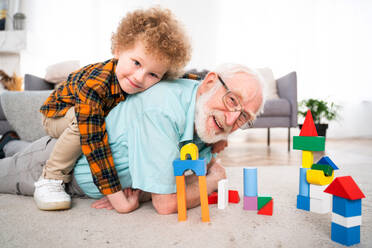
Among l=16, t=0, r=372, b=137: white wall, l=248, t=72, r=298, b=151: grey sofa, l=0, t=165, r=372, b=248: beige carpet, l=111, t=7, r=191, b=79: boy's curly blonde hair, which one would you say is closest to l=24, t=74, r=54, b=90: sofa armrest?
l=16, t=0, r=372, b=137: white wall

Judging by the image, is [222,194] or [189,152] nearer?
[189,152]

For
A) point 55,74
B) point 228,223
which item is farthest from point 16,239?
point 55,74

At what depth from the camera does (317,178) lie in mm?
1114

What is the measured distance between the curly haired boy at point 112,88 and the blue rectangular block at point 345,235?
30.8 inches

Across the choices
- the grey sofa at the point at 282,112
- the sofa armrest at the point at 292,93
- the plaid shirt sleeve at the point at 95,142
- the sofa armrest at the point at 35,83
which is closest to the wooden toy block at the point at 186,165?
the plaid shirt sleeve at the point at 95,142

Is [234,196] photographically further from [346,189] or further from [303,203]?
[346,189]

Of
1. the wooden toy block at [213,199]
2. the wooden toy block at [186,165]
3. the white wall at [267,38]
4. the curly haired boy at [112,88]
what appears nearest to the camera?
the wooden toy block at [186,165]

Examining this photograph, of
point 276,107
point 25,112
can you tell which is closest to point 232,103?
point 25,112

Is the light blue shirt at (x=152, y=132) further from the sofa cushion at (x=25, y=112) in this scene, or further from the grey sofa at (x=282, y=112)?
the grey sofa at (x=282, y=112)

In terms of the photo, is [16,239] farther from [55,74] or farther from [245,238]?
[55,74]

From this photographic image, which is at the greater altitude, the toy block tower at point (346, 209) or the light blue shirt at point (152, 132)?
the light blue shirt at point (152, 132)

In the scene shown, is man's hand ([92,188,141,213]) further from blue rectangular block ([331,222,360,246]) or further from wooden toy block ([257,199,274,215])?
blue rectangular block ([331,222,360,246])

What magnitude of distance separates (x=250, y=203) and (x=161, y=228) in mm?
429

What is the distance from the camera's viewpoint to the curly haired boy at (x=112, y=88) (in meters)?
1.12
